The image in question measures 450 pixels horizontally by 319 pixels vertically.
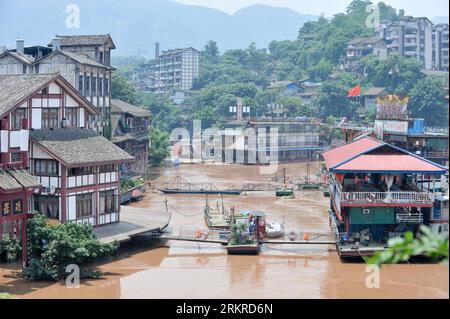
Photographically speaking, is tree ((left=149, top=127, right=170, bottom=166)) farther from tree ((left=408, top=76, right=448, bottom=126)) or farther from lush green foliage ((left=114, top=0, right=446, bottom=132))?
tree ((left=408, top=76, right=448, bottom=126))

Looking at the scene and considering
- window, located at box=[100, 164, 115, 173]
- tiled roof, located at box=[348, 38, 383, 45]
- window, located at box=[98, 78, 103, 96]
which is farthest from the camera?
tiled roof, located at box=[348, 38, 383, 45]

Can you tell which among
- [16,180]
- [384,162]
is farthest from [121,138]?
[384,162]

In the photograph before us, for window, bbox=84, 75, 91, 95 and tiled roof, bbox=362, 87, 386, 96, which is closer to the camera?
window, bbox=84, 75, 91, 95

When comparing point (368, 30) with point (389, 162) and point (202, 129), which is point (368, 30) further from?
point (389, 162)

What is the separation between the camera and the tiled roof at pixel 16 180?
36031mm

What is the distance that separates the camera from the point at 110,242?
38.5 meters

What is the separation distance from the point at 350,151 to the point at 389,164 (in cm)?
507

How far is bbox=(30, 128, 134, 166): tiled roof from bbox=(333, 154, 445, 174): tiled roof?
39.3ft

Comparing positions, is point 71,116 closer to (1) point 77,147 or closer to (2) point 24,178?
(1) point 77,147

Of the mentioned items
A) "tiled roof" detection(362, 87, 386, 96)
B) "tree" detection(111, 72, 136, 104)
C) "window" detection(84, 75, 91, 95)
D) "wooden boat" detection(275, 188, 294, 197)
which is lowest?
"wooden boat" detection(275, 188, 294, 197)

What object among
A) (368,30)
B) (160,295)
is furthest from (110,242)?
(368,30)

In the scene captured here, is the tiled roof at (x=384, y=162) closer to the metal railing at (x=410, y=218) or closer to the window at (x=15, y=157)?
the metal railing at (x=410, y=218)

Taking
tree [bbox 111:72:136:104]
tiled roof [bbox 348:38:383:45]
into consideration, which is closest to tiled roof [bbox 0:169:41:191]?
tree [bbox 111:72:136:104]

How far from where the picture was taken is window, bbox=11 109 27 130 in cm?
3862
